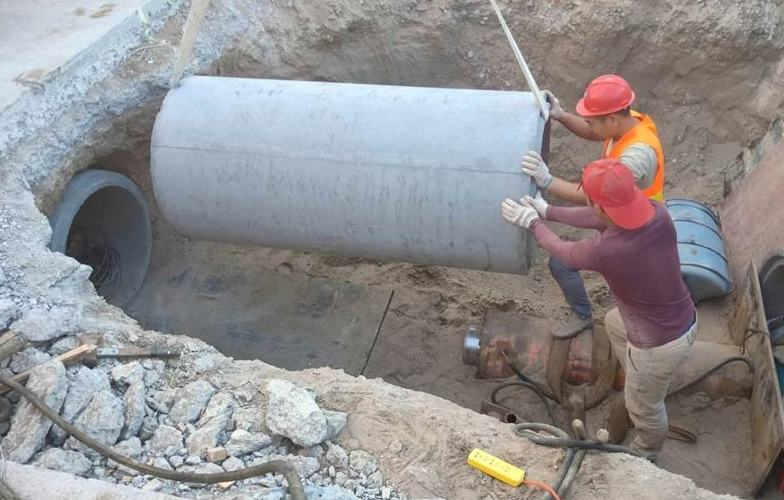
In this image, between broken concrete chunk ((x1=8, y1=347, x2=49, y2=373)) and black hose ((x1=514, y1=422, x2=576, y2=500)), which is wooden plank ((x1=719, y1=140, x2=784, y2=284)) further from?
broken concrete chunk ((x1=8, y1=347, x2=49, y2=373))

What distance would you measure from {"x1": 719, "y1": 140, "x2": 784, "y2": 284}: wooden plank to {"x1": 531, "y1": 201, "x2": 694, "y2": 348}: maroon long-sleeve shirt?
1.37 metres

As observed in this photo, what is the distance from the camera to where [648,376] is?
3924 millimetres

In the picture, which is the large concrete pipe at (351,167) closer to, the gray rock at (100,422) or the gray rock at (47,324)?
the gray rock at (47,324)

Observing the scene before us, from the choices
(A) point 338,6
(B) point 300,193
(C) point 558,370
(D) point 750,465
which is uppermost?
(A) point 338,6

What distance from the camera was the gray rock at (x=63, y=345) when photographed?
360 centimetres

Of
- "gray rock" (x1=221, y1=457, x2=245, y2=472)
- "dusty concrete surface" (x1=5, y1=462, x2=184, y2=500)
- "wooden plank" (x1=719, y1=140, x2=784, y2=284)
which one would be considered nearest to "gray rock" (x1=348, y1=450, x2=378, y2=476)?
"gray rock" (x1=221, y1=457, x2=245, y2=472)

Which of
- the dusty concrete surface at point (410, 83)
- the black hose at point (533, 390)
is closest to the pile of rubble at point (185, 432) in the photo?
the dusty concrete surface at point (410, 83)

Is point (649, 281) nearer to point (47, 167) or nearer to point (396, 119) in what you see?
point (396, 119)

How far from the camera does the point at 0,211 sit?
4.22 meters

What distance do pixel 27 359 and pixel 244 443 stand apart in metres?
1.23

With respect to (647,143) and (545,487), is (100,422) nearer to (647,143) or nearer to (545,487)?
(545,487)

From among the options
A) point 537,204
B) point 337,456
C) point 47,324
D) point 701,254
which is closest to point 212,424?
point 337,456

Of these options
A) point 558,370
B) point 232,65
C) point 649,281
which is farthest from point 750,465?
point 232,65

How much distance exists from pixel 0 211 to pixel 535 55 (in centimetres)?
437
